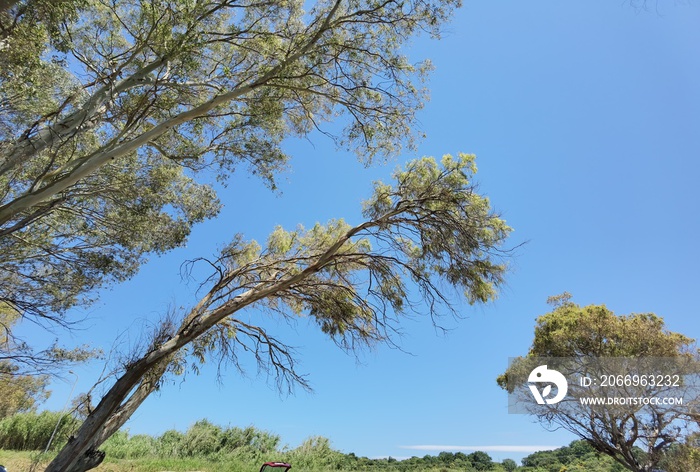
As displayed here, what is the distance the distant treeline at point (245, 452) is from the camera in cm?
1016

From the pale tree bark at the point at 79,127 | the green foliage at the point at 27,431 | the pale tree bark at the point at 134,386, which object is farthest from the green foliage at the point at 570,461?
the green foliage at the point at 27,431

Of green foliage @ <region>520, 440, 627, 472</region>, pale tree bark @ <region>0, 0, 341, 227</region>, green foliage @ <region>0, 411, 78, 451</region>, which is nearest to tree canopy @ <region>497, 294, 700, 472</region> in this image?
green foliage @ <region>520, 440, 627, 472</region>

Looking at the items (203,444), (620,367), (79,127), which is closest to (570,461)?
(620,367)

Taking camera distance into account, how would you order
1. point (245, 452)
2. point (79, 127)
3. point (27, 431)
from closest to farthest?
point (79, 127)
point (245, 452)
point (27, 431)

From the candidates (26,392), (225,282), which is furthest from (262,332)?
(26,392)

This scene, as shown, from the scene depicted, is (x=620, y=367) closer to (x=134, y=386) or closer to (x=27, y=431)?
(x=134, y=386)

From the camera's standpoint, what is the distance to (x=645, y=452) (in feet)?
38.8

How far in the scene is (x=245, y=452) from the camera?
10742 millimetres

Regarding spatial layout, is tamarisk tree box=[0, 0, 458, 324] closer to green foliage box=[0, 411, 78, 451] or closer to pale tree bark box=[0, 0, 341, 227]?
pale tree bark box=[0, 0, 341, 227]

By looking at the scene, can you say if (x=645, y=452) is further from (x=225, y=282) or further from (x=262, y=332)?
(x=225, y=282)

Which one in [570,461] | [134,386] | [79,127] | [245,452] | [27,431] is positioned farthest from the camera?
[570,461]

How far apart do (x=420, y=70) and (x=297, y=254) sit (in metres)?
4.45

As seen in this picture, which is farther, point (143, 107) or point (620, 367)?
point (620, 367)

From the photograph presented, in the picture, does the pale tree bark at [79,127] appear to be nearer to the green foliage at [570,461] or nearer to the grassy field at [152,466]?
the grassy field at [152,466]
